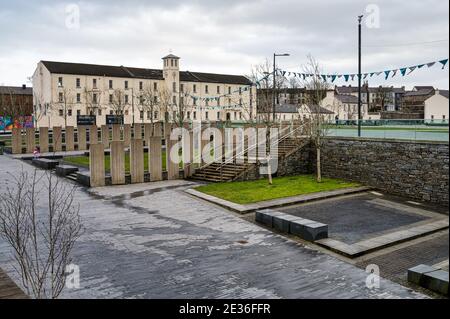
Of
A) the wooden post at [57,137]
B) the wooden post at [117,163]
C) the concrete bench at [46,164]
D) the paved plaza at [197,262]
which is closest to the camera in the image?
the paved plaza at [197,262]

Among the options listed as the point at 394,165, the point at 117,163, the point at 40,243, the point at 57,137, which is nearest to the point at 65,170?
the point at 117,163

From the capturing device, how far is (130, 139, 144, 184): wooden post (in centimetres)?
2380

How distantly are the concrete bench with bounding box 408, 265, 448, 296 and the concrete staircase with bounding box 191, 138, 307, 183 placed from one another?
15010mm

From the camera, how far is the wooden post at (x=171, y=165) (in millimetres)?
25219

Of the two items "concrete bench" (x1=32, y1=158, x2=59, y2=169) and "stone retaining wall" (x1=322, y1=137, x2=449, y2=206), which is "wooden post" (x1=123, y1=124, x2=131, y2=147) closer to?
"concrete bench" (x1=32, y1=158, x2=59, y2=169)

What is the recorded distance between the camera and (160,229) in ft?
47.6

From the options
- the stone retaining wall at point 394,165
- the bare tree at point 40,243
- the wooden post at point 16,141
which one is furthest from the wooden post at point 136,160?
the wooden post at point 16,141

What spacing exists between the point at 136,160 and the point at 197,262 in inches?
550

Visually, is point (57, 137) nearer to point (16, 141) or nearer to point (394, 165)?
point (16, 141)

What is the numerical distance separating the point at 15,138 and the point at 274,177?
24.7m

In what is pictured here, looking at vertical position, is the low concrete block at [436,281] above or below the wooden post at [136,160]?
below

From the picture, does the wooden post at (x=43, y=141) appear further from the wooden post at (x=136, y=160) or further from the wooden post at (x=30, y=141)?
the wooden post at (x=136, y=160)

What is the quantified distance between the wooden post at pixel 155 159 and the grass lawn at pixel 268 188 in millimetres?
3797
